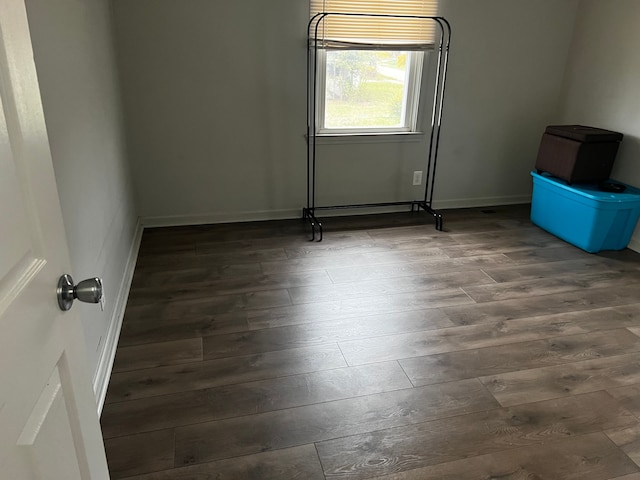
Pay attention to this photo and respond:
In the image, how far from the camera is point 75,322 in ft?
3.37

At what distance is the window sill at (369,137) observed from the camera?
12.3 feet

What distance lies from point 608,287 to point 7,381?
3.08 metres

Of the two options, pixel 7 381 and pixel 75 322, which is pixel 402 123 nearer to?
pixel 75 322

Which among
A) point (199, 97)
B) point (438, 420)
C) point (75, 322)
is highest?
point (199, 97)

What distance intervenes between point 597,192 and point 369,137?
165 centimetres

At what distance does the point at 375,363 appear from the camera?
2.17 metres

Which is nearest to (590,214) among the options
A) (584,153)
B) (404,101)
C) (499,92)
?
(584,153)

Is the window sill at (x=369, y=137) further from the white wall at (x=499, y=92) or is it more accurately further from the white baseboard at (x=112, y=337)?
the white baseboard at (x=112, y=337)

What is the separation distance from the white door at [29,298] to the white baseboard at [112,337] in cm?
78

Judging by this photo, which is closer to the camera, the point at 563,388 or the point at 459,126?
the point at 563,388

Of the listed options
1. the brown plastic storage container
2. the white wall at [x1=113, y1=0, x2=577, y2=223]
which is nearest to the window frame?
the white wall at [x1=113, y1=0, x2=577, y2=223]

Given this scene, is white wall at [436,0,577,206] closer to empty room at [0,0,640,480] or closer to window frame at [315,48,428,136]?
empty room at [0,0,640,480]

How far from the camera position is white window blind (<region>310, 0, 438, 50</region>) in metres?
3.42

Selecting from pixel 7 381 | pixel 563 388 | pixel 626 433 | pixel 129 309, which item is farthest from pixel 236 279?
pixel 7 381
